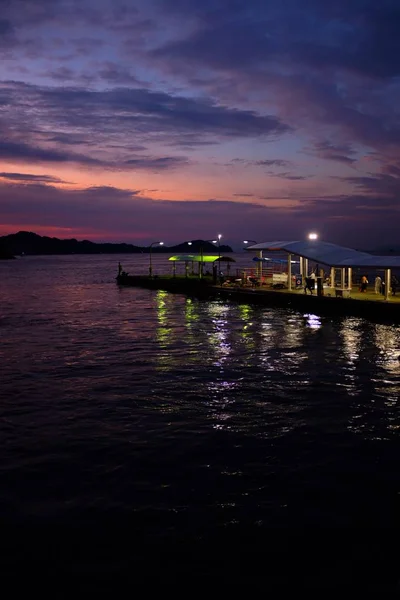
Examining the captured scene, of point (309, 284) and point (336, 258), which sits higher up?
point (336, 258)

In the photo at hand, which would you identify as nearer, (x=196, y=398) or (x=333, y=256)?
(x=196, y=398)

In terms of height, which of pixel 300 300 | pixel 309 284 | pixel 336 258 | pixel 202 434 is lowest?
pixel 202 434

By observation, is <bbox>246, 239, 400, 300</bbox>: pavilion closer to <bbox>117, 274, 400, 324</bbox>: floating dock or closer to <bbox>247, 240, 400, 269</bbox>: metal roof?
<bbox>247, 240, 400, 269</bbox>: metal roof

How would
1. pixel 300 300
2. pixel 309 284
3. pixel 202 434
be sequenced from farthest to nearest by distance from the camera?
pixel 309 284 → pixel 300 300 → pixel 202 434

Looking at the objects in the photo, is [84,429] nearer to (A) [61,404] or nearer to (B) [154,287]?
(A) [61,404]

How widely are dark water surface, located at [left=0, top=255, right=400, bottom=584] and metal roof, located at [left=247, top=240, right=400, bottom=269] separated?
40.7ft

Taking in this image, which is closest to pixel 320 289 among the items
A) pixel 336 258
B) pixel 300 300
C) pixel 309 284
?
pixel 300 300

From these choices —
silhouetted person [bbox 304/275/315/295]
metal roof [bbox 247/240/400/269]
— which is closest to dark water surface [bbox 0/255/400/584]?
metal roof [bbox 247/240/400/269]

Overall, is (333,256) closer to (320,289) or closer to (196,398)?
(320,289)

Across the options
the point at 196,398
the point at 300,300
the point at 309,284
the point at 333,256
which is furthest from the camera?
the point at 333,256

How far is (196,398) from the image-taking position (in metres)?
18.1

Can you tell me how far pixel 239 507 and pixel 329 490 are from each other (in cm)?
202

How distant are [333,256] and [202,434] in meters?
34.5

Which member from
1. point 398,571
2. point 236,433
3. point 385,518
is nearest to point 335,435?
point 236,433
